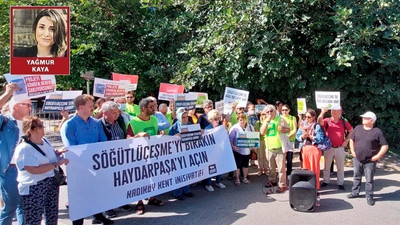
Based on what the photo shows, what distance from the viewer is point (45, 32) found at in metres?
6.35

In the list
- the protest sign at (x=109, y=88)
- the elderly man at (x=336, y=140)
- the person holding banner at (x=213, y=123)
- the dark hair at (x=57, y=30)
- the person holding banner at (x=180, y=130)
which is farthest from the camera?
the protest sign at (x=109, y=88)

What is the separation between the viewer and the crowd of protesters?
4070mm

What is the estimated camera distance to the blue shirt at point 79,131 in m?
4.85

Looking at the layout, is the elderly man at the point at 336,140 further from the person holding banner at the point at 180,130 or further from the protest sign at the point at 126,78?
the protest sign at the point at 126,78

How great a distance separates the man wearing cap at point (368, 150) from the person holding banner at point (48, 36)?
5829 millimetres

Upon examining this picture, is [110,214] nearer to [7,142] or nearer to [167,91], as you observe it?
[7,142]

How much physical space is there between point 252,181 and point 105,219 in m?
3.69

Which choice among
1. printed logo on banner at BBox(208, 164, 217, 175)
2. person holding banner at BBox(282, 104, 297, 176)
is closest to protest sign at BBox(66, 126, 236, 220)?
printed logo on banner at BBox(208, 164, 217, 175)

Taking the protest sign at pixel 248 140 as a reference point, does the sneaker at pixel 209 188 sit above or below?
below

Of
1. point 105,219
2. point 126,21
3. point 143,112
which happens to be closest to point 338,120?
point 143,112

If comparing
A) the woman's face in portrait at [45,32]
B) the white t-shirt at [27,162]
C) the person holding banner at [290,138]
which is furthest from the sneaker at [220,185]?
the woman's face in portrait at [45,32]

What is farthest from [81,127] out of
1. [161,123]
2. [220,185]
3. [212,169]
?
[220,185]

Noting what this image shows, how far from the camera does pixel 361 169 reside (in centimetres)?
651

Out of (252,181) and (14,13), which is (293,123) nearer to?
(252,181)
